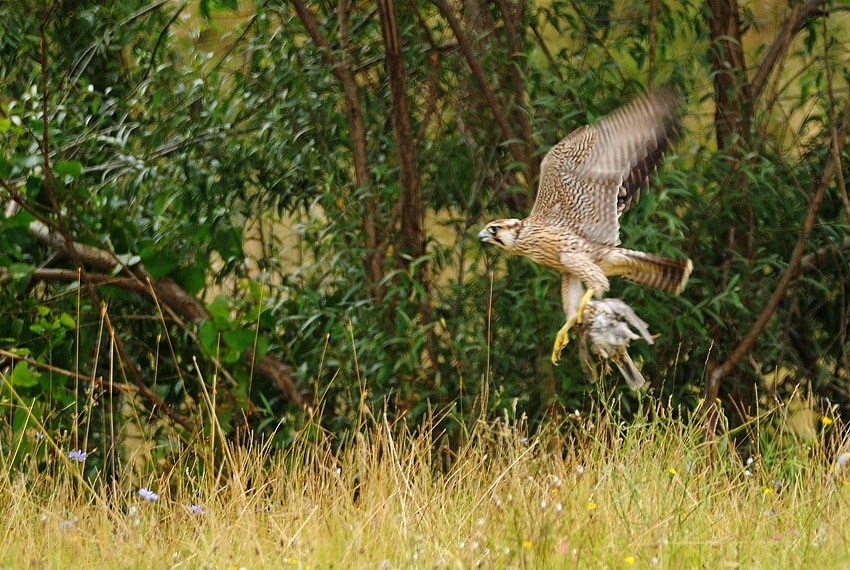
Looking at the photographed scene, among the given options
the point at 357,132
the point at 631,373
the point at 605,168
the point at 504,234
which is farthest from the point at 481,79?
the point at 631,373

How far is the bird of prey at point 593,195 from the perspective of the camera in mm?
2412

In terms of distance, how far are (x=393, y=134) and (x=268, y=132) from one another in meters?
0.47

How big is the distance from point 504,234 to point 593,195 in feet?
0.79

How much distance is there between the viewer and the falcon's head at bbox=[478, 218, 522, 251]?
97.8 inches

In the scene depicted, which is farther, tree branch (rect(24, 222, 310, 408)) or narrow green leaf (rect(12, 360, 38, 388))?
tree branch (rect(24, 222, 310, 408))

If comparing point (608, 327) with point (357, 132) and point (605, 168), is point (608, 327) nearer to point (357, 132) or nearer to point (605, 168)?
point (605, 168)

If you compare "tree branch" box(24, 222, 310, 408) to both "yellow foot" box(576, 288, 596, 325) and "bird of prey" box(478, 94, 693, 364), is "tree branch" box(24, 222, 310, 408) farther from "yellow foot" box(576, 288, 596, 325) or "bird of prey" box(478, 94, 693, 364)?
"yellow foot" box(576, 288, 596, 325)

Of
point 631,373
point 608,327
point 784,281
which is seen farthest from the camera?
point 784,281

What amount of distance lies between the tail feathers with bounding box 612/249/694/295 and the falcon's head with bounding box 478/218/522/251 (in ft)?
0.79

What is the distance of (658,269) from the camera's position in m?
2.35

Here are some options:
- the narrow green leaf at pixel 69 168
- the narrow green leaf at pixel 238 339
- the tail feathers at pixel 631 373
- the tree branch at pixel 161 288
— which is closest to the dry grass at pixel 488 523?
the tail feathers at pixel 631 373

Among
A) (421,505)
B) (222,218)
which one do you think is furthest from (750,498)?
(222,218)

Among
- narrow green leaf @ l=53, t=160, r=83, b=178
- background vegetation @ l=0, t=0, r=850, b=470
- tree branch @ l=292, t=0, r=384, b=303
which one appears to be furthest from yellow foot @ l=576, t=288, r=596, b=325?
narrow green leaf @ l=53, t=160, r=83, b=178

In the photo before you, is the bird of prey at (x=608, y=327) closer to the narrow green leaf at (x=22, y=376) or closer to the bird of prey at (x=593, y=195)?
the bird of prey at (x=593, y=195)
